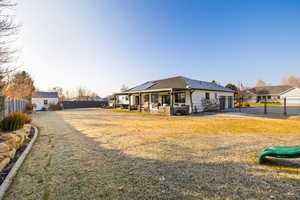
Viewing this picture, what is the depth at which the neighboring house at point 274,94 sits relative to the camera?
107ft

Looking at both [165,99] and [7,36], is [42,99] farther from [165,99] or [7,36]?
[7,36]

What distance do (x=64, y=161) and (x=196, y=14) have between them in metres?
16.3

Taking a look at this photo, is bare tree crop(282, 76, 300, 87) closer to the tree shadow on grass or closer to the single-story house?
the single-story house

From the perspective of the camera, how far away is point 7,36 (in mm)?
4395

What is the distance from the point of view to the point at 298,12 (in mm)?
11742

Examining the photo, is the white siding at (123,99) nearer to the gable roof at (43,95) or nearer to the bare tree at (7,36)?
the gable roof at (43,95)

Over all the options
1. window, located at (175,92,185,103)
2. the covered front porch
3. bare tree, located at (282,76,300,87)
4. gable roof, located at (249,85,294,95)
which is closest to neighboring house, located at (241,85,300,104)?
gable roof, located at (249,85,294,95)

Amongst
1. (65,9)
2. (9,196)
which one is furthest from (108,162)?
(65,9)

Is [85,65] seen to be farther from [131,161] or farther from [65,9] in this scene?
[131,161]

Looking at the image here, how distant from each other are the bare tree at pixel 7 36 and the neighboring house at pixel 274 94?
1523 inches

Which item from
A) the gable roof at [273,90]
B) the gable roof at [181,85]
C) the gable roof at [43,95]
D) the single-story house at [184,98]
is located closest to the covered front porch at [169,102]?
the single-story house at [184,98]

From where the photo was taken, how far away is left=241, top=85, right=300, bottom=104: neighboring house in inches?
1280

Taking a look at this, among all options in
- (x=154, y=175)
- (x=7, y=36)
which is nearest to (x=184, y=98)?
(x=154, y=175)

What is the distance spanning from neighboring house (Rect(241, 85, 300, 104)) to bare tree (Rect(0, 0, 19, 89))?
1523 inches
